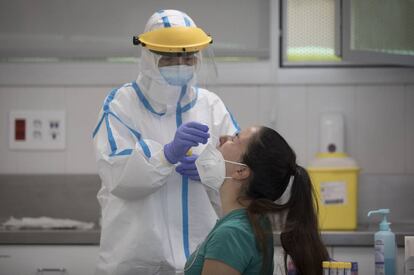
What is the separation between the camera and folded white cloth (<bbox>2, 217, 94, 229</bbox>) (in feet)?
11.6

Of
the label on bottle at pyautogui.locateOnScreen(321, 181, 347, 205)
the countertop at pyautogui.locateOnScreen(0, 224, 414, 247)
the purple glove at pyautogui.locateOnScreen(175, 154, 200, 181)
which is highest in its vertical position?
the purple glove at pyautogui.locateOnScreen(175, 154, 200, 181)

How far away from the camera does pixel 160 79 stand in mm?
2629

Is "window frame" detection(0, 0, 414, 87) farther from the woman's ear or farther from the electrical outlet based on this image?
the woman's ear

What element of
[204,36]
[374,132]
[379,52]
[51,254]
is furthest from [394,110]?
[51,254]

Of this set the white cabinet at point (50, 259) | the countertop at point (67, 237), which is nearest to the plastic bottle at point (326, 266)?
the countertop at point (67, 237)

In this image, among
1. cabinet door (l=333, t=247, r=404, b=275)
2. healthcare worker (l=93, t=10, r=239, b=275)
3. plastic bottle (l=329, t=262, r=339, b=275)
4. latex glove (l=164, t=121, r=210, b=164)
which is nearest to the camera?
plastic bottle (l=329, t=262, r=339, b=275)

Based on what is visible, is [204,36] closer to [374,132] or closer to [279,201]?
[279,201]

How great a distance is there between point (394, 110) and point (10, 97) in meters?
1.86

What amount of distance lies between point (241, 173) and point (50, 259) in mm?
1439

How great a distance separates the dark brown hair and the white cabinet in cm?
135

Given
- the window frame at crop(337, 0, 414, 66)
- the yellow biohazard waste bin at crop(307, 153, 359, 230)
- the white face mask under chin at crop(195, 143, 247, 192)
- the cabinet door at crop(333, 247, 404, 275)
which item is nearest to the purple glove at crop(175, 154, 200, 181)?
the white face mask under chin at crop(195, 143, 247, 192)

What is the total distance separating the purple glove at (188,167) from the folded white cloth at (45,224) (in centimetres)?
110

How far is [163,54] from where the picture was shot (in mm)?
2633

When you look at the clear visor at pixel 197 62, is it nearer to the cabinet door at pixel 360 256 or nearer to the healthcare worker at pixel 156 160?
the healthcare worker at pixel 156 160
